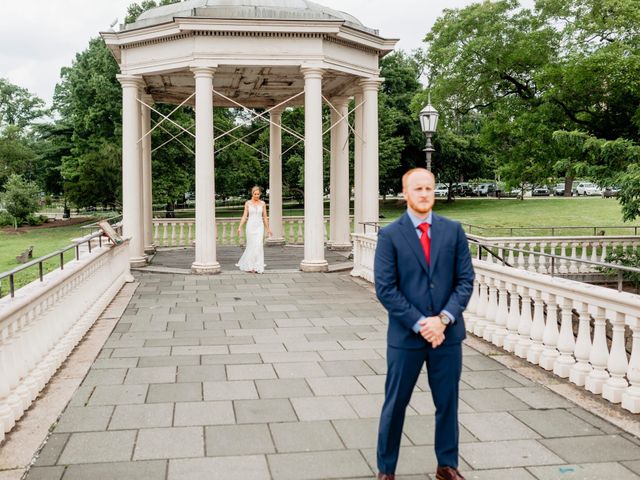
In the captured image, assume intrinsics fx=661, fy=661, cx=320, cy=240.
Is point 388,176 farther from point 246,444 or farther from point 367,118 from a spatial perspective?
point 246,444

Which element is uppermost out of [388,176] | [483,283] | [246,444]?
[388,176]

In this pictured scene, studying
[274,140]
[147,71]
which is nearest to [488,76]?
[274,140]

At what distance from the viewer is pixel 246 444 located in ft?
16.4

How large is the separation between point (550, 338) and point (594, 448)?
7.84ft

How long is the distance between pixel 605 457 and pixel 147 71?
14432 mm

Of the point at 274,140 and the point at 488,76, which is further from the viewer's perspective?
the point at 488,76

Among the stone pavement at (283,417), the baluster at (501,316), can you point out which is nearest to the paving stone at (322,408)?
the stone pavement at (283,417)

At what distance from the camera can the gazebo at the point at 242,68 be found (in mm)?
15445

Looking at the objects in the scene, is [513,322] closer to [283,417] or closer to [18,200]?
[283,417]

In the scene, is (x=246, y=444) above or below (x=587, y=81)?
below

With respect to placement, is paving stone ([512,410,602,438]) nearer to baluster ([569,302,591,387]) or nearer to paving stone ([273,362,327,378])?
baluster ([569,302,591,387])

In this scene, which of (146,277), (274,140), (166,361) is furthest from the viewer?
(274,140)

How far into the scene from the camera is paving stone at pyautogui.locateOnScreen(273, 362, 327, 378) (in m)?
7.04

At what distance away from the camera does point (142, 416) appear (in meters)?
5.65
